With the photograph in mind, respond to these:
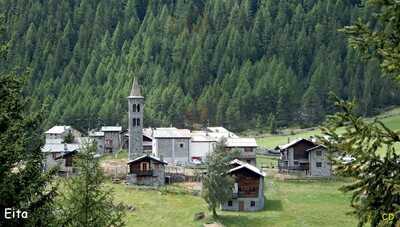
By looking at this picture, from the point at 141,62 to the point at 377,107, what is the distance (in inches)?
3269

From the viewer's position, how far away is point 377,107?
500 ft

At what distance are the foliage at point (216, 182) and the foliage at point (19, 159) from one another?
1432 inches

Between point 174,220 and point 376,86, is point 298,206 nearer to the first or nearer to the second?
point 174,220

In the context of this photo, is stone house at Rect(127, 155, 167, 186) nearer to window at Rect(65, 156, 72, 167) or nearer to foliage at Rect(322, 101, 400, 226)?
window at Rect(65, 156, 72, 167)

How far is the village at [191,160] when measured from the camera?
62219 millimetres

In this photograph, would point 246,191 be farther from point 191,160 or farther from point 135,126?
point 135,126

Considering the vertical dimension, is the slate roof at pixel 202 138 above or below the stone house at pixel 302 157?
above

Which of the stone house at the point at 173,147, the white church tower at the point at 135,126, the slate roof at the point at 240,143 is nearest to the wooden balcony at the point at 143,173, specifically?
the stone house at the point at 173,147

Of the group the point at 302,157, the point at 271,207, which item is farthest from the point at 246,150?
the point at 271,207

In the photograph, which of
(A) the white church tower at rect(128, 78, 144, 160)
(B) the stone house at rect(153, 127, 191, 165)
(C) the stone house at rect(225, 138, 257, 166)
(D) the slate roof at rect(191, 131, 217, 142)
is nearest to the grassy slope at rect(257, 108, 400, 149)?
(D) the slate roof at rect(191, 131, 217, 142)

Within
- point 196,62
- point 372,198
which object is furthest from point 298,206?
point 196,62

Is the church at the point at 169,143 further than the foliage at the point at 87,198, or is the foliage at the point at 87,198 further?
the church at the point at 169,143

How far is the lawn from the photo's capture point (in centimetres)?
5325

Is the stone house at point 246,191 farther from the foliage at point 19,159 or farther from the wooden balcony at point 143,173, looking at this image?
the foliage at point 19,159
